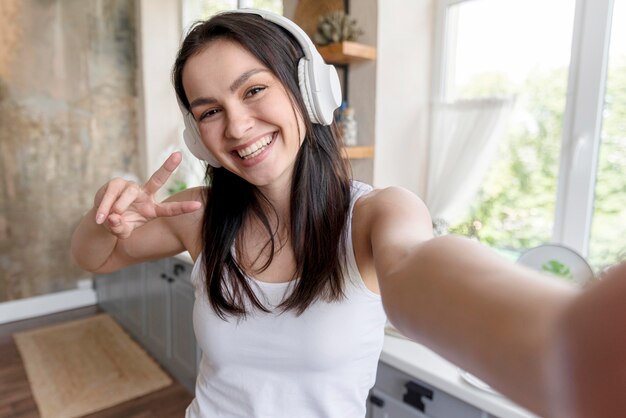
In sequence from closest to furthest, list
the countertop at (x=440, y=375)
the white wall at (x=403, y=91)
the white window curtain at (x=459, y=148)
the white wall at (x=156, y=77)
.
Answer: the countertop at (x=440, y=375)
the white window curtain at (x=459, y=148)
the white wall at (x=403, y=91)
the white wall at (x=156, y=77)

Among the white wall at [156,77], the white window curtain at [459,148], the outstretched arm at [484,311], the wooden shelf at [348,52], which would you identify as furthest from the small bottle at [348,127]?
the white wall at [156,77]

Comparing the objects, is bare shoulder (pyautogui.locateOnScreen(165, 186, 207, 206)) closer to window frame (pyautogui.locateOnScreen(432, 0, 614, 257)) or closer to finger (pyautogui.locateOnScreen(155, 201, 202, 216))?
finger (pyautogui.locateOnScreen(155, 201, 202, 216))

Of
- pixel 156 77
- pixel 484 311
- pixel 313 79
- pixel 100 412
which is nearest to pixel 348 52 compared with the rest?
pixel 313 79

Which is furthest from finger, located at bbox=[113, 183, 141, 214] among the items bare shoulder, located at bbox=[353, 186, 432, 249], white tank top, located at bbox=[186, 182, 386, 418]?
bare shoulder, located at bbox=[353, 186, 432, 249]

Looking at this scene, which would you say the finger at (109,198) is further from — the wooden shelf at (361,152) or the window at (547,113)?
the window at (547,113)

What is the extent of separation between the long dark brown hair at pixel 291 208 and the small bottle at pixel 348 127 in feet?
2.67

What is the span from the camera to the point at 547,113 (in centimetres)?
139

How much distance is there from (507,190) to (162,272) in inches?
76.0

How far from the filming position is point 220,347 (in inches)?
28.2

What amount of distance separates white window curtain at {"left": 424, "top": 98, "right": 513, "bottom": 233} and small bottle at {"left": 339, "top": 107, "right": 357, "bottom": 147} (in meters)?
0.36

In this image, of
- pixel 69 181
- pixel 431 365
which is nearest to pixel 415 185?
pixel 431 365

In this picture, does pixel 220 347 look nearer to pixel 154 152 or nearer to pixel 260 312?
pixel 260 312

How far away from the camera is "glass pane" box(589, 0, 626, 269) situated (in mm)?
1228

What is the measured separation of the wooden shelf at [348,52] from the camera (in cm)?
149
